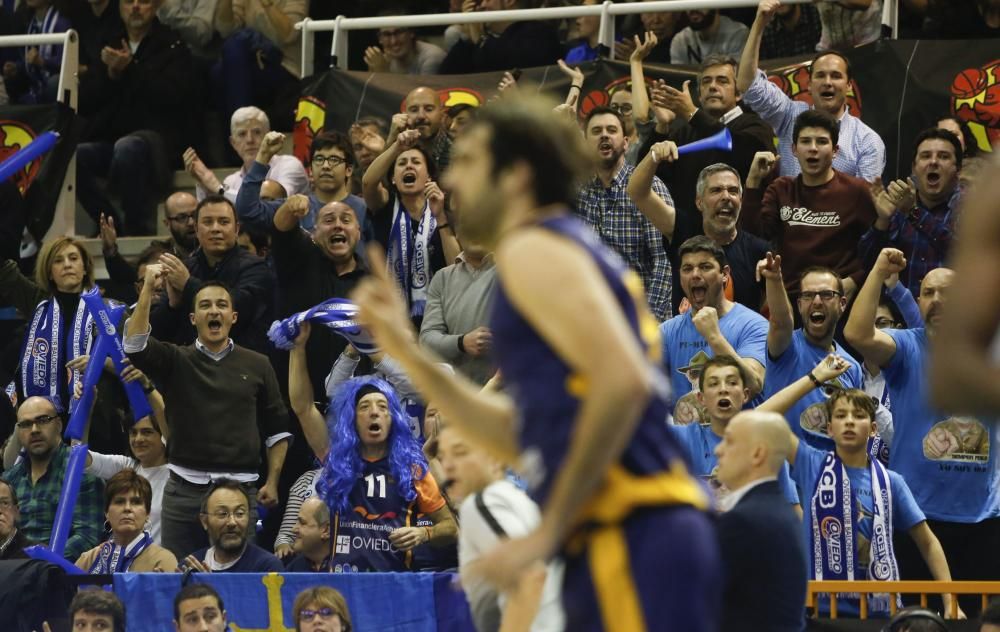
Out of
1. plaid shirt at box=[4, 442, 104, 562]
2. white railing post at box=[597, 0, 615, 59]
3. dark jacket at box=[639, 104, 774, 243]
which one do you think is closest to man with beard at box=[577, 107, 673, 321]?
dark jacket at box=[639, 104, 774, 243]

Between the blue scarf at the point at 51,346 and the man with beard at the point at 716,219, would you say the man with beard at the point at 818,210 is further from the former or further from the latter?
the blue scarf at the point at 51,346

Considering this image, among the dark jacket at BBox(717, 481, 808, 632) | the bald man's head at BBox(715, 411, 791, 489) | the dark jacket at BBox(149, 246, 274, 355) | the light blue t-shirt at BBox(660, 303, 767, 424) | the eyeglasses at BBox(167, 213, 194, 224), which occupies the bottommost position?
the dark jacket at BBox(717, 481, 808, 632)

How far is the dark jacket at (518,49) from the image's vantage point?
12.7 m

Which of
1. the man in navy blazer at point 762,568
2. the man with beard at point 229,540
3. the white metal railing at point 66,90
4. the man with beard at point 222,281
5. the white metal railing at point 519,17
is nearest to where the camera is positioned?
the man in navy blazer at point 762,568

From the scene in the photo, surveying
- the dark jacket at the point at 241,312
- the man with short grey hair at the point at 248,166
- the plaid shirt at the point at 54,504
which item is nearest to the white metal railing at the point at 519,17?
the man with short grey hair at the point at 248,166

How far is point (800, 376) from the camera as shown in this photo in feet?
28.2

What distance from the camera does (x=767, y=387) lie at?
28.5 feet

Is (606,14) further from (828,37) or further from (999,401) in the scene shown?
(999,401)

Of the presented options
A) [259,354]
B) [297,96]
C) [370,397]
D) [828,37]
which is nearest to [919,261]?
[828,37]

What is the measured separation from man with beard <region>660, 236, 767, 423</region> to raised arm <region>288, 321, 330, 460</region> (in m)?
2.26

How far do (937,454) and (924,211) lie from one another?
70.1 inches

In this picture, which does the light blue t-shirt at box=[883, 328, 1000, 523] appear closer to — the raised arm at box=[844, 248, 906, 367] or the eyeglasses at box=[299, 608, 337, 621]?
the raised arm at box=[844, 248, 906, 367]

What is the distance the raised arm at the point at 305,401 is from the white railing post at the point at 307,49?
370cm

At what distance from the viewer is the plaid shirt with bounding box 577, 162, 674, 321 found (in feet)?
32.0
